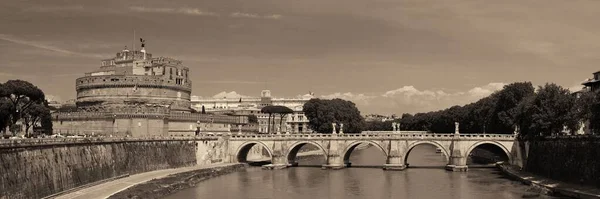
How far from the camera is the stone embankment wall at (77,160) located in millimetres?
42062

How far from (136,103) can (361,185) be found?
5024cm

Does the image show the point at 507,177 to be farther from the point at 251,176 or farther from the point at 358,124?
the point at 358,124

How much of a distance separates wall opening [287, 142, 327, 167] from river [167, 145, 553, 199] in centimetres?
797

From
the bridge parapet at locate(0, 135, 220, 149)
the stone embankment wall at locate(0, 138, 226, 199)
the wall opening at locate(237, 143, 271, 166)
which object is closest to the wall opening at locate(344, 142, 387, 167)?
the wall opening at locate(237, 143, 271, 166)

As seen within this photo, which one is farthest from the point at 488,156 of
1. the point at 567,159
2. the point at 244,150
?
the point at 567,159

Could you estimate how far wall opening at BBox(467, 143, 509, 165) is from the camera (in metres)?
97.8

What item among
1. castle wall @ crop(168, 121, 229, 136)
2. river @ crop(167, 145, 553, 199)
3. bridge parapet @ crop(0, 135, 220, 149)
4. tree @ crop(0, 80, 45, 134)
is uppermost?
tree @ crop(0, 80, 45, 134)

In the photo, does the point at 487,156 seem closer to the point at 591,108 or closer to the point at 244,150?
the point at 244,150

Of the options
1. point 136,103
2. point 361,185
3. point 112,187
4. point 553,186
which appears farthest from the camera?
point 136,103

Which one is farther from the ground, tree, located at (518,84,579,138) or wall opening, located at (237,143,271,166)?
tree, located at (518,84,579,138)

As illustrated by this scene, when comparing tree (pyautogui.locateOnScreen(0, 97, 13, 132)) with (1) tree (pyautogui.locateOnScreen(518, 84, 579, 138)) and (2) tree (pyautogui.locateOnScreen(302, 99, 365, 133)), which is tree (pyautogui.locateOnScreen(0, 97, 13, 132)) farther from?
(1) tree (pyautogui.locateOnScreen(518, 84, 579, 138))

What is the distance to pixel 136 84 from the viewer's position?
110312 millimetres

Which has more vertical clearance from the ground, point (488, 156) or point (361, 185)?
point (488, 156)

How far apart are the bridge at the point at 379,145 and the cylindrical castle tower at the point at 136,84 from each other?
72.7 feet
